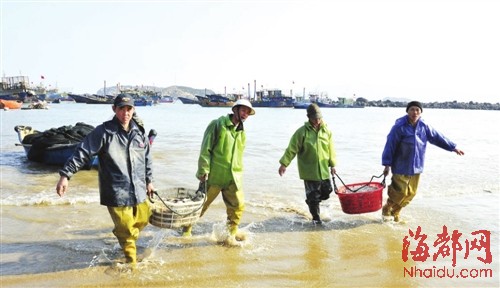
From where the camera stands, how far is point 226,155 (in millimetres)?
5078

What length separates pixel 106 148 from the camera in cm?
405

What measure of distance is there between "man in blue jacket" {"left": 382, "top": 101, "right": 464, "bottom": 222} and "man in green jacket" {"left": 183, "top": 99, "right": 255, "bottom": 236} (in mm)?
2195

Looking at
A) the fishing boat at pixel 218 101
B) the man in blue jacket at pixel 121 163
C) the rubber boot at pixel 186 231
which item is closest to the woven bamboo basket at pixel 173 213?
the man in blue jacket at pixel 121 163

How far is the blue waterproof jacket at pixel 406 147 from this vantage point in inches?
231

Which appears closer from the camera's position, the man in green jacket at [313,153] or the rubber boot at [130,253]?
the rubber boot at [130,253]

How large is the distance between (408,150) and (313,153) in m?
1.32

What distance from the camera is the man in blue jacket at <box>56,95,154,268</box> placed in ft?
13.3

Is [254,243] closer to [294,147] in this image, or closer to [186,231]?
[186,231]

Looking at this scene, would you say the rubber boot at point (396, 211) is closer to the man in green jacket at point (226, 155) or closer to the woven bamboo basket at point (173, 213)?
the man in green jacket at point (226, 155)

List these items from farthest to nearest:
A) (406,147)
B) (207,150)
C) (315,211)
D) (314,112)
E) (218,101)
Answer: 1. (218,101)
2. (315,211)
3. (406,147)
4. (314,112)
5. (207,150)

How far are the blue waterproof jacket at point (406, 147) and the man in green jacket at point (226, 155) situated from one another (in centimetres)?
219

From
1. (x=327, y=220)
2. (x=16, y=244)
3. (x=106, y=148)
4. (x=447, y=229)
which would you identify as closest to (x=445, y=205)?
(x=447, y=229)

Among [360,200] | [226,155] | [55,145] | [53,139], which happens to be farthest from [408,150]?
[53,139]

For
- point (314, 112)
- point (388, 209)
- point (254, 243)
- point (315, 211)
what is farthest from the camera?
point (388, 209)
